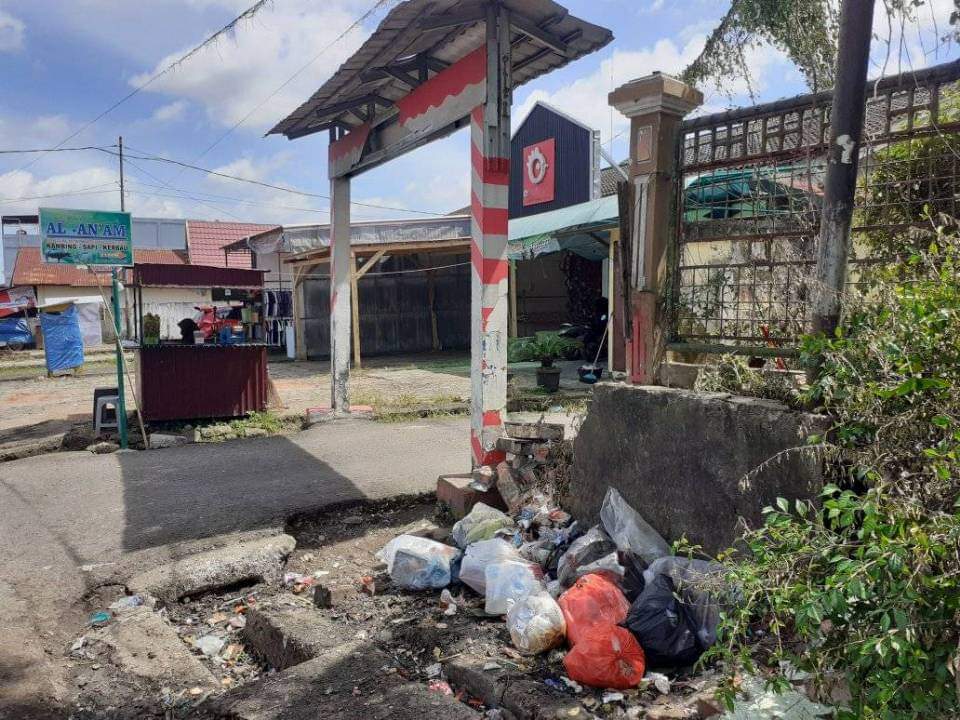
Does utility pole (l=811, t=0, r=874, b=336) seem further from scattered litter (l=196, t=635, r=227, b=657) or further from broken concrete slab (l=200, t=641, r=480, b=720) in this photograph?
scattered litter (l=196, t=635, r=227, b=657)

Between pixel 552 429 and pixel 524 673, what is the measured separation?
7.09 ft

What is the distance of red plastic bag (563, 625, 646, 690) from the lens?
2.74 m

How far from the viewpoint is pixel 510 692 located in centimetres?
270

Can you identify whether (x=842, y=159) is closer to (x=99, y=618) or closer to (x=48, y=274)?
(x=99, y=618)

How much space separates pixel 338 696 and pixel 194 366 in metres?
6.73

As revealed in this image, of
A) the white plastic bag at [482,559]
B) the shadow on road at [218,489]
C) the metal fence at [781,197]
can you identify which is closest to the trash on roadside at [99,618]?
the shadow on road at [218,489]

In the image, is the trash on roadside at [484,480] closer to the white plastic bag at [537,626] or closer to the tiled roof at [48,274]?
the white plastic bag at [537,626]

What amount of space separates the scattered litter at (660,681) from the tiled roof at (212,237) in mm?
26337

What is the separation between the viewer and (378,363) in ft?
53.6

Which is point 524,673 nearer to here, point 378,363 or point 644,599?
point 644,599

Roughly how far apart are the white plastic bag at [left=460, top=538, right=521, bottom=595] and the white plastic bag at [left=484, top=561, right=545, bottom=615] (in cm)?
→ 13

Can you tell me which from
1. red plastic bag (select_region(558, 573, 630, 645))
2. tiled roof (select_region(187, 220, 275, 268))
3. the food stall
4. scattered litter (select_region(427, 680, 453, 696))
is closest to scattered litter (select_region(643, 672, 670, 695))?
red plastic bag (select_region(558, 573, 630, 645))

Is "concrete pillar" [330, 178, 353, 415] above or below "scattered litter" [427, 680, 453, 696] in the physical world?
above

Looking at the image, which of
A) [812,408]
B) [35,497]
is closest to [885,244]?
[812,408]
